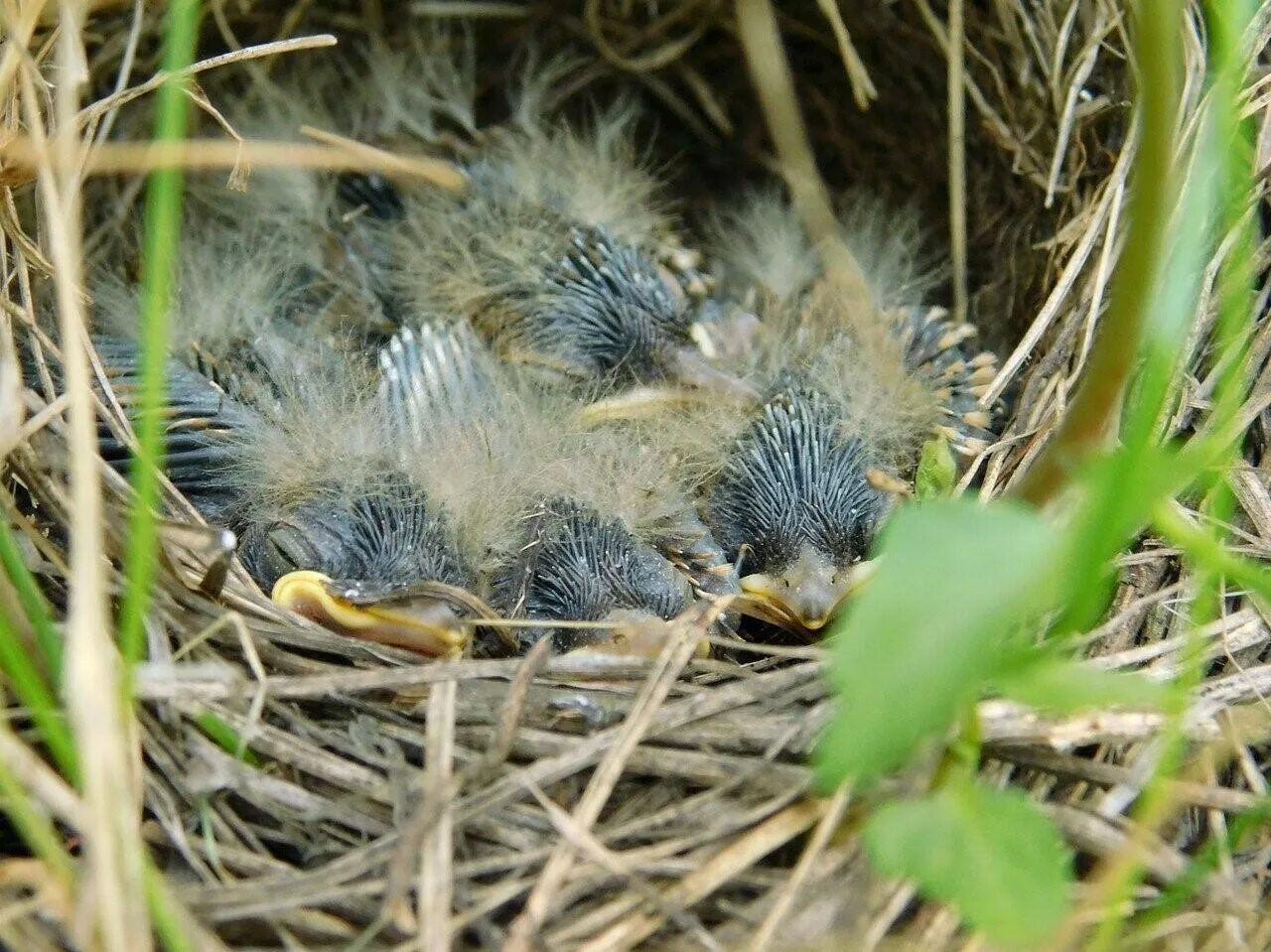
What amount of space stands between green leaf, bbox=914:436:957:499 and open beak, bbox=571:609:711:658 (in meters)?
0.27

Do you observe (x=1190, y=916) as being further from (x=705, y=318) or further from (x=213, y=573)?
(x=705, y=318)

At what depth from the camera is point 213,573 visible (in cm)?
79

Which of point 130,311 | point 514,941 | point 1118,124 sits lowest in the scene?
point 514,941

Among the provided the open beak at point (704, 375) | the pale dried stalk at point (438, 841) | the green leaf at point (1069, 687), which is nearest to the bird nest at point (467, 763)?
the pale dried stalk at point (438, 841)

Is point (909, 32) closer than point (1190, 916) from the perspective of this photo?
No

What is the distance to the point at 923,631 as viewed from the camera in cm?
55

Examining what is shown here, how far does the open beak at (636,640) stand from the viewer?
0.88 meters

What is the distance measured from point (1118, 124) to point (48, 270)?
1.00m

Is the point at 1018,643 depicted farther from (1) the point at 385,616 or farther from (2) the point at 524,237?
(2) the point at 524,237

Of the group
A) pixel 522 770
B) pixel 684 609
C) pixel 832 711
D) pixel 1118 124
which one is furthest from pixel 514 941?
pixel 1118 124

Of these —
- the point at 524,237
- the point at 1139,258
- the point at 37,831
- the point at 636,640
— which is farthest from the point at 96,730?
the point at 524,237

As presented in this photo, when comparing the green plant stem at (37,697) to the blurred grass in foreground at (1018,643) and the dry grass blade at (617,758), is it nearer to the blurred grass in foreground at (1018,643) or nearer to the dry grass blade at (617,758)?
the dry grass blade at (617,758)

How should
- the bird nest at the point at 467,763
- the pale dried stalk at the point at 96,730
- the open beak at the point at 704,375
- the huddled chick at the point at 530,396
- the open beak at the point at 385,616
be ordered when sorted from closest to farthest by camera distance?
the pale dried stalk at the point at 96,730 < the bird nest at the point at 467,763 < the open beak at the point at 385,616 < the huddled chick at the point at 530,396 < the open beak at the point at 704,375

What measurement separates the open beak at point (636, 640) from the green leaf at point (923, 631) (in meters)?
0.31
